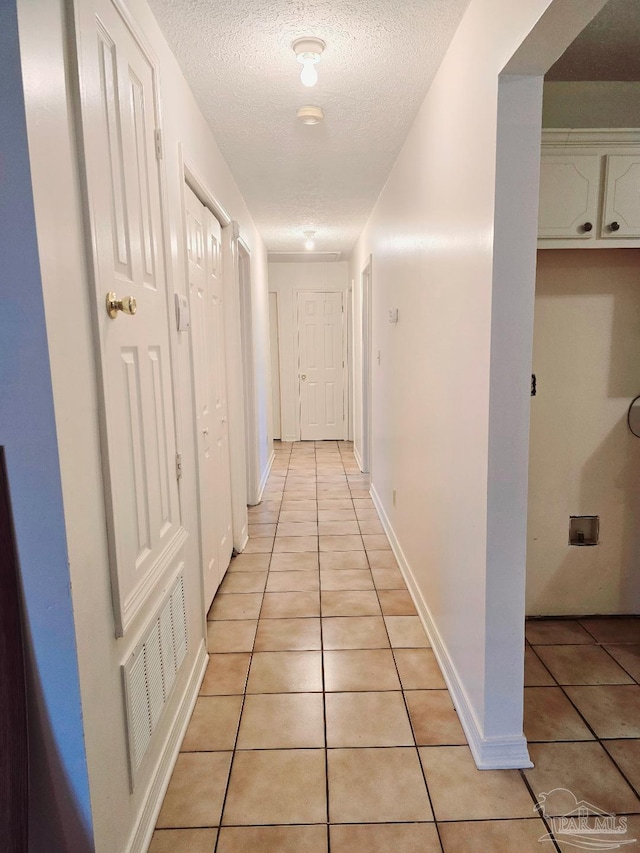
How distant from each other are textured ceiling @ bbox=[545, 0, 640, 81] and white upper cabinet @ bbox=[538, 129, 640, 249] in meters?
0.25

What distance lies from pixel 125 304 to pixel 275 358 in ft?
18.6

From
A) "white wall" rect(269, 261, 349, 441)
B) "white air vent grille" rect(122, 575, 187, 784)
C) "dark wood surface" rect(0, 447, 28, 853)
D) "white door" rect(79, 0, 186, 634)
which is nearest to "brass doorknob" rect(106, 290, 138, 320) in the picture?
"white door" rect(79, 0, 186, 634)

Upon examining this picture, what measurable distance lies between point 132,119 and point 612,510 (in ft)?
8.15

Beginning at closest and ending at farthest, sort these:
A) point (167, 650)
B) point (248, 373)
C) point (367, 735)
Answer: point (167, 650), point (367, 735), point (248, 373)

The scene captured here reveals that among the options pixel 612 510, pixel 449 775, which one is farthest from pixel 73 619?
pixel 612 510

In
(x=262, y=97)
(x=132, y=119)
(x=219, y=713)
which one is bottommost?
(x=219, y=713)

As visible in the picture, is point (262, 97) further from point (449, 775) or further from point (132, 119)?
point (449, 775)

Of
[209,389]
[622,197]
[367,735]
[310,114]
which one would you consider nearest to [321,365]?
[209,389]

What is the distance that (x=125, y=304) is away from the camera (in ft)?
4.12

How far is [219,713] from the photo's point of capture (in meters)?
1.89

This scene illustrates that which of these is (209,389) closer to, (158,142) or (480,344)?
(158,142)

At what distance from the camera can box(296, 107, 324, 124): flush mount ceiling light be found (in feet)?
7.58

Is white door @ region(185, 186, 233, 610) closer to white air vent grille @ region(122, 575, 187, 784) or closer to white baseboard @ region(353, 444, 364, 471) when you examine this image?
white air vent grille @ region(122, 575, 187, 784)

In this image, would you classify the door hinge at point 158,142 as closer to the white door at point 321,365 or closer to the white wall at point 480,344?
the white wall at point 480,344
